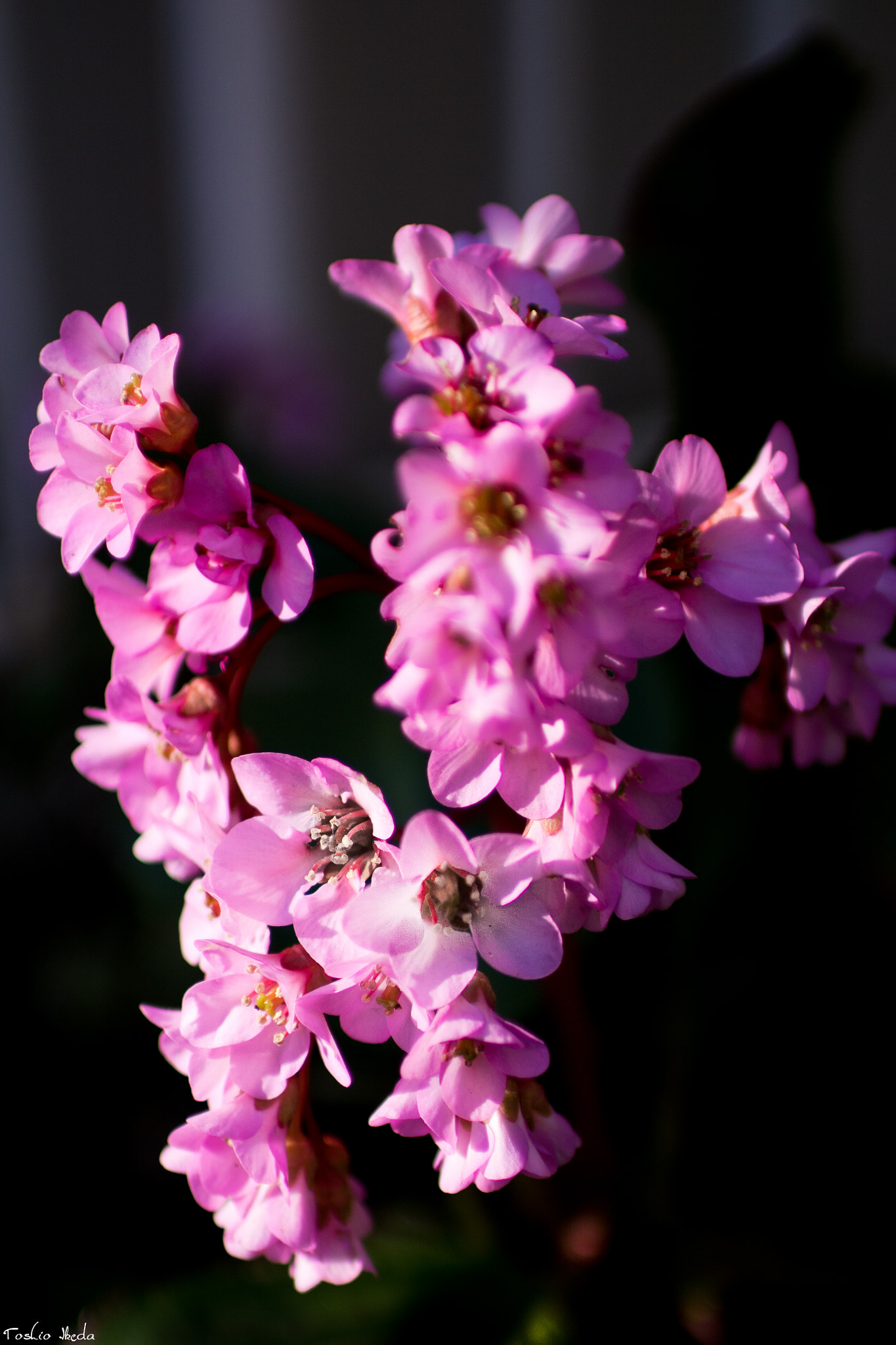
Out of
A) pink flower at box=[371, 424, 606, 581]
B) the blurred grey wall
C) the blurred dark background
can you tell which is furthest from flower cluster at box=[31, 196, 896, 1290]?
the blurred grey wall

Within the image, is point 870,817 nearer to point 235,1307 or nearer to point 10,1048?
point 235,1307

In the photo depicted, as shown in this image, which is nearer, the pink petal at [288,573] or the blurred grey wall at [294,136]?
the pink petal at [288,573]

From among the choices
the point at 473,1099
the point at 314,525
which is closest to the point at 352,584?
the point at 314,525

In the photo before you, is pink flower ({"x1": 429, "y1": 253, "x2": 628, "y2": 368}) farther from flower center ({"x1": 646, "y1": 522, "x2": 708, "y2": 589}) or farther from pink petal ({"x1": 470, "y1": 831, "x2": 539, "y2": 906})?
pink petal ({"x1": 470, "y1": 831, "x2": 539, "y2": 906})

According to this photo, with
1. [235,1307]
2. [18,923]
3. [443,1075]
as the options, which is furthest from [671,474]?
[18,923]

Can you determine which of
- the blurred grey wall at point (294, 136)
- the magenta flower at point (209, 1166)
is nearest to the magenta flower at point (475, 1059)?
the magenta flower at point (209, 1166)

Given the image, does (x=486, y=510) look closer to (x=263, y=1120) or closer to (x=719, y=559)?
(x=719, y=559)

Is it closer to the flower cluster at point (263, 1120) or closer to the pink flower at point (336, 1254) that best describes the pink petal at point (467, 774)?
the flower cluster at point (263, 1120)
